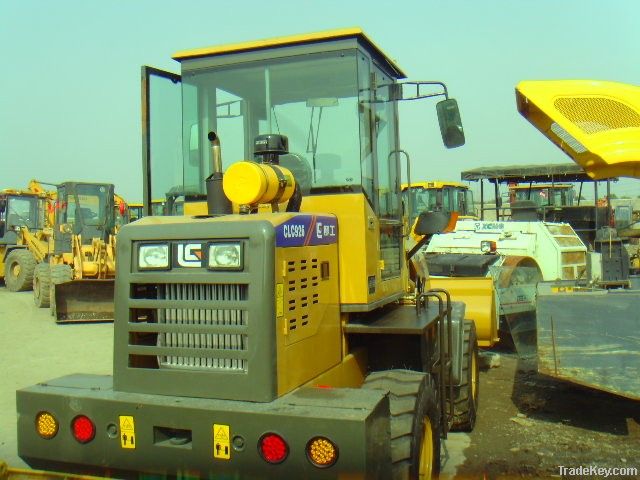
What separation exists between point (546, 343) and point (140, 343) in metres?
3.15

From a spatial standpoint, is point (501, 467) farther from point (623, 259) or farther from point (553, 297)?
point (623, 259)

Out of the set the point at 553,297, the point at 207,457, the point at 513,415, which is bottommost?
the point at 513,415

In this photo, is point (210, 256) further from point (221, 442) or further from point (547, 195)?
point (547, 195)

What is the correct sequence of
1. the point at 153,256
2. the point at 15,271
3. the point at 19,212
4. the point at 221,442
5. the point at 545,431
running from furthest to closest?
the point at 19,212 < the point at 15,271 < the point at 545,431 < the point at 153,256 < the point at 221,442

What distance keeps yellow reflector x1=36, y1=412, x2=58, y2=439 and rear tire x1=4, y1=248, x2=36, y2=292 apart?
15369 mm

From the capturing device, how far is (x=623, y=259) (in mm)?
6805

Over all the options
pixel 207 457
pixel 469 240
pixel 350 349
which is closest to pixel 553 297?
pixel 350 349

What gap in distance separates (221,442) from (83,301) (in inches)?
392

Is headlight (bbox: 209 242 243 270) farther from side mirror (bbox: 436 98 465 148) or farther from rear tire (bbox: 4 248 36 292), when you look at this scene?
rear tire (bbox: 4 248 36 292)

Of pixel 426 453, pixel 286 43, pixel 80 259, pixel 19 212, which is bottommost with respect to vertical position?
pixel 426 453

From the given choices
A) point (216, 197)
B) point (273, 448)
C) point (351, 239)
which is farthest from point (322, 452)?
point (216, 197)

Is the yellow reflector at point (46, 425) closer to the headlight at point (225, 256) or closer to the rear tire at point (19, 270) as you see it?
the headlight at point (225, 256)

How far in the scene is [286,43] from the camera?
397 cm

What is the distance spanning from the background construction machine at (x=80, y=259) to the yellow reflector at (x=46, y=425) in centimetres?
901
